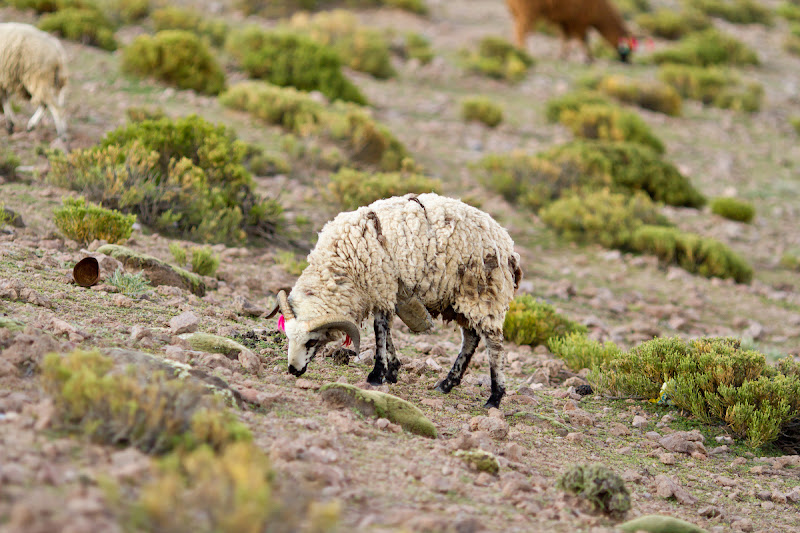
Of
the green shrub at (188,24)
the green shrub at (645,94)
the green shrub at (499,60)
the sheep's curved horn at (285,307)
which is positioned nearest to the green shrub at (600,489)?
the sheep's curved horn at (285,307)

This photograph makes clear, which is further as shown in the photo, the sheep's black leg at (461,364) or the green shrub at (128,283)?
the green shrub at (128,283)

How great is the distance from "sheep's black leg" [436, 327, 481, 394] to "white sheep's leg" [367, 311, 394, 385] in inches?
25.3

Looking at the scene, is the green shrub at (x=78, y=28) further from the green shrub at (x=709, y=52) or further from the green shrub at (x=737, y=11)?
the green shrub at (x=737, y=11)

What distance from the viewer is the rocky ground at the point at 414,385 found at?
12.8 ft

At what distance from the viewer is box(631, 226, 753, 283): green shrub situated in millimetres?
12492

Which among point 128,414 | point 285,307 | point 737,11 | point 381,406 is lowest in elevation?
point 381,406

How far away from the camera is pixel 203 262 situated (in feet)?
27.9

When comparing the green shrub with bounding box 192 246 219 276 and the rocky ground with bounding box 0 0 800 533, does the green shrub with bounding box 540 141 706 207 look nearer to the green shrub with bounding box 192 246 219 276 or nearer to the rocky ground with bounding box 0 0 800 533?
the rocky ground with bounding box 0 0 800 533

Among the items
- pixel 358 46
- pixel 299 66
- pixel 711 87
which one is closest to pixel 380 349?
pixel 299 66

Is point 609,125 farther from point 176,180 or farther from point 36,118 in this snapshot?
point 36,118

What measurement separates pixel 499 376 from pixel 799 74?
1051 inches

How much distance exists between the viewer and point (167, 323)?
21.1ft

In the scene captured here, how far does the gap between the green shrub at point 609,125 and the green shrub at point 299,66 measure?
212 inches

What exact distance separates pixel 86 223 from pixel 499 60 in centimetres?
1784
